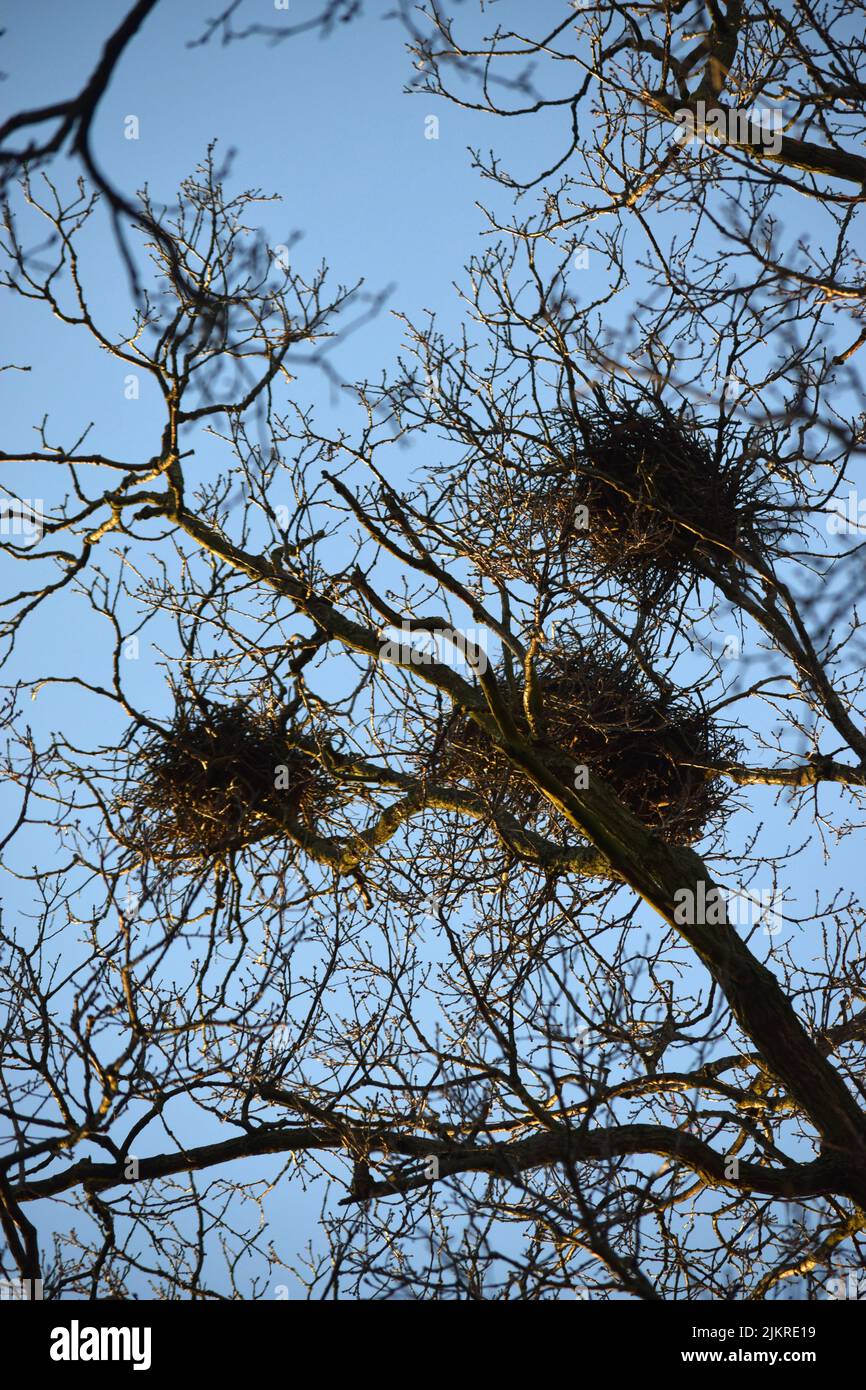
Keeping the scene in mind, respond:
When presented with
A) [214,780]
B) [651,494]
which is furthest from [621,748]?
[214,780]

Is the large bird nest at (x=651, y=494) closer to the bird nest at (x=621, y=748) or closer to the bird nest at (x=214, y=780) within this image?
the bird nest at (x=621, y=748)

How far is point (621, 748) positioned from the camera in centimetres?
419

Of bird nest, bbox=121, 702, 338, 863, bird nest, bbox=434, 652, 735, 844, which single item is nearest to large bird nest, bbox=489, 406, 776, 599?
bird nest, bbox=434, 652, 735, 844

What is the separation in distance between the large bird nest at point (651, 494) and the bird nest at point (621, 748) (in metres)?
0.39

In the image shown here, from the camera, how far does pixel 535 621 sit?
297 cm

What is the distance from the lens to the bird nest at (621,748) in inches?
157

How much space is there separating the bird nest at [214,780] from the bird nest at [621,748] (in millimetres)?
521

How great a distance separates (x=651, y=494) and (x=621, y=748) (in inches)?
36.9

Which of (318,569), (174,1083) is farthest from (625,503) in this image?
(174,1083)

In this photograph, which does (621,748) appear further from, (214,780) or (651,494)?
(214,780)

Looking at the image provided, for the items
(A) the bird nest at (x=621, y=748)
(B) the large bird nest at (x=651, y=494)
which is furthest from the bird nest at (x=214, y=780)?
(B) the large bird nest at (x=651, y=494)

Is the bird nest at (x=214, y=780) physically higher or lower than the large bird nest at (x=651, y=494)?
lower

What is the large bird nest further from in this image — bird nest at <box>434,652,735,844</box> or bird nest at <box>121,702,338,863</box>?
bird nest at <box>121,702,338,863</box>

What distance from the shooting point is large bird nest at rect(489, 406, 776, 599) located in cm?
387
